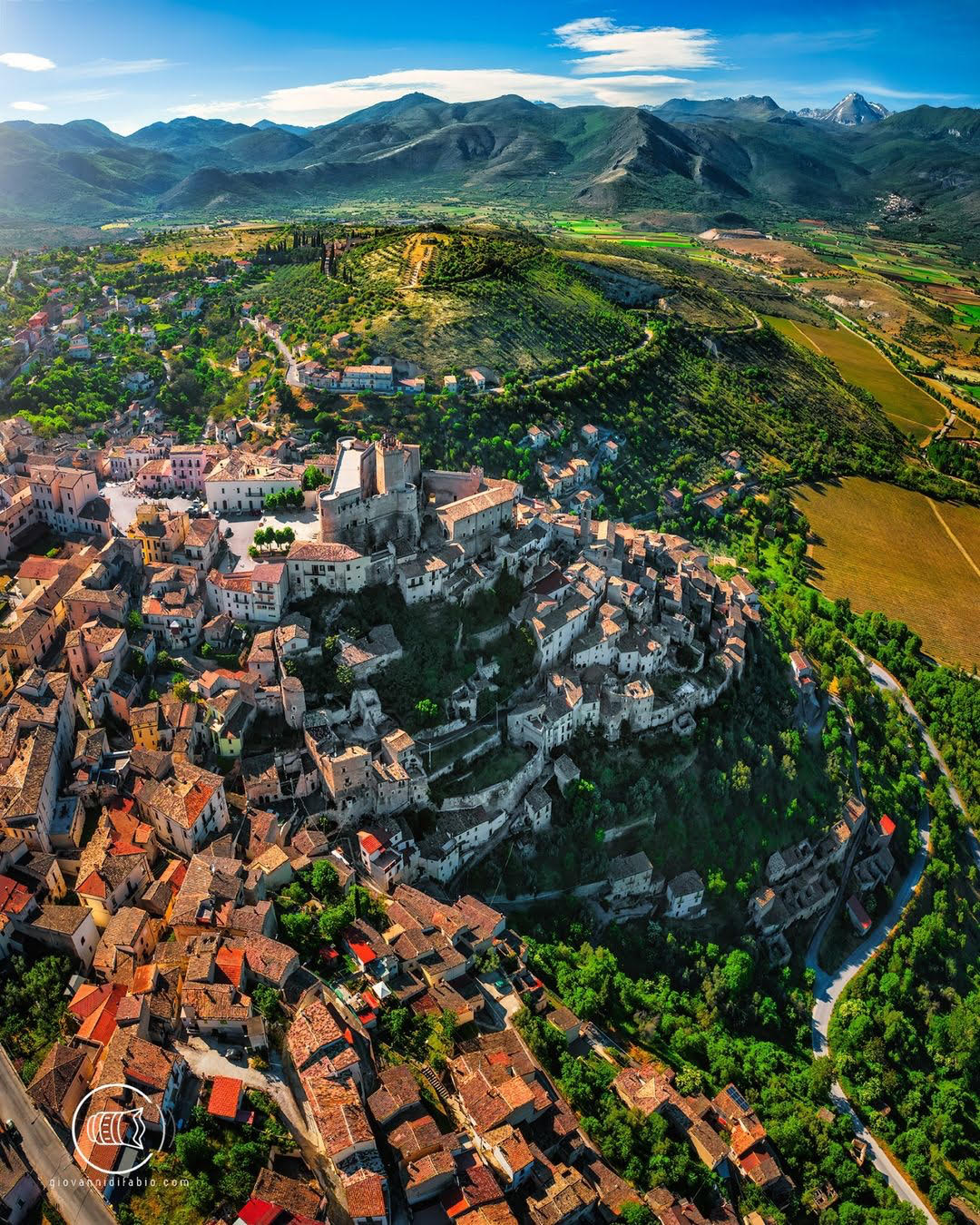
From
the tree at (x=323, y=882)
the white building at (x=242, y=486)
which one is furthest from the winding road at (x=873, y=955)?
the white building at (x=242, y=486)

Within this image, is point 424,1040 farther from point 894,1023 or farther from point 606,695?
point 894,1023

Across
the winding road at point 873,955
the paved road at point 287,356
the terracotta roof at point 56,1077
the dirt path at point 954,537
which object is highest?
the paved road at point 287,356

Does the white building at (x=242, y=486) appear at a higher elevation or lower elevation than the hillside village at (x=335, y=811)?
higher

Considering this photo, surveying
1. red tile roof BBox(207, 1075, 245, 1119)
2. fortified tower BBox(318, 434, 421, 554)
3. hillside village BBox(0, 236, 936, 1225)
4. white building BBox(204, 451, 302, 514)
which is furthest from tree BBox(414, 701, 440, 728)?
red tile roof BBox(207, 1075, 245, 1119)

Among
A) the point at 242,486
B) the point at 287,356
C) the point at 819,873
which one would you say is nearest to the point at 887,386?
the point at 287,356

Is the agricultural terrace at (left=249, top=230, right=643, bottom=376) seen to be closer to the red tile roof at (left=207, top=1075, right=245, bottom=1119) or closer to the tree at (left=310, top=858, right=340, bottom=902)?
the tree at (left=310, top=858, right=340, bottom=902)

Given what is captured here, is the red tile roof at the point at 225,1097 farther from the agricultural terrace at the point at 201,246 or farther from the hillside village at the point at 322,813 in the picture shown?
the agricultural terrace at the point at 201,246

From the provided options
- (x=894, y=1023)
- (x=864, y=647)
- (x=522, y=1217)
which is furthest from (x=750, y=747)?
(x=522, y=1217)
